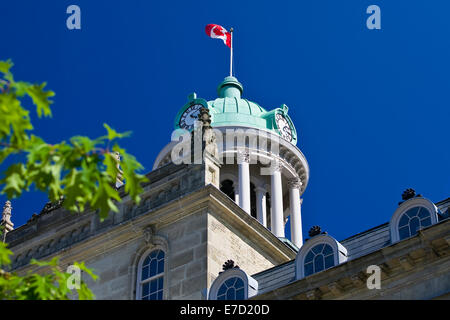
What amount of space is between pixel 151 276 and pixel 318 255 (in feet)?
18.1

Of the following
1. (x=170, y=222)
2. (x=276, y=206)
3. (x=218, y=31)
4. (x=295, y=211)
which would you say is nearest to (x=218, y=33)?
(x=218, y=31)

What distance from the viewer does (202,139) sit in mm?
29359

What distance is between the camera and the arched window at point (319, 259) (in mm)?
24281

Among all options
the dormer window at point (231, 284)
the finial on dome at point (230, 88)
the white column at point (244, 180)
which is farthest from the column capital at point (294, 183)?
the dormer window at point (231, 284)

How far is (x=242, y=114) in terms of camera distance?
42281 millimetres

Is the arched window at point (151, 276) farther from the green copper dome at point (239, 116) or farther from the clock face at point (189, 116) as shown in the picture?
the clock face at point (189, 116)

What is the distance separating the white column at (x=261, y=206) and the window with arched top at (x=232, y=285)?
1485cm

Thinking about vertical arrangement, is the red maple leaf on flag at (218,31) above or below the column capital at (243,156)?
above

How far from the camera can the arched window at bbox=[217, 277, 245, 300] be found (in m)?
25.3

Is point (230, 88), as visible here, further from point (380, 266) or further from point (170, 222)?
point (380, 266)

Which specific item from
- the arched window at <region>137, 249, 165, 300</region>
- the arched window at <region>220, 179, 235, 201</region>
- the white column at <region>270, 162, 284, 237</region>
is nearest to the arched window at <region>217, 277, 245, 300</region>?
the arched window at <region>137, 249, 165, 300</region>

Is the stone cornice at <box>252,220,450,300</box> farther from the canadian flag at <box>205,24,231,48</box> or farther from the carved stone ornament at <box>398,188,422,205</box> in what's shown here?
the canadian flag at <box>205,24,231,48</box>

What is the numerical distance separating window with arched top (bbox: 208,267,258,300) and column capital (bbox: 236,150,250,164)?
14.4 meters
